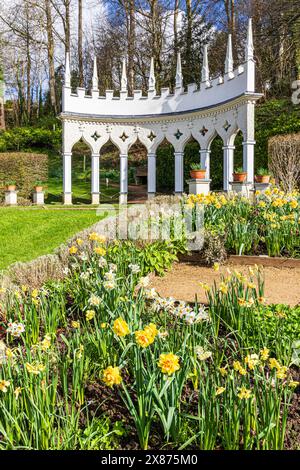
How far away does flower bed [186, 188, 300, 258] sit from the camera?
22.6ft

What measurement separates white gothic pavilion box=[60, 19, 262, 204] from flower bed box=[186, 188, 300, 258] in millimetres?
9350

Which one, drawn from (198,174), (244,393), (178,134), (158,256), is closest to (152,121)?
(178,134)

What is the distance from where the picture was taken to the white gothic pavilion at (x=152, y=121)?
17.6 metres

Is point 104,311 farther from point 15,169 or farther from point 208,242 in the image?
point 15,169

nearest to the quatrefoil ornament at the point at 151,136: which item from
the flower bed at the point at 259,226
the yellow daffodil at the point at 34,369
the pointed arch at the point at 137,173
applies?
the pointed arch at the point at 137,173

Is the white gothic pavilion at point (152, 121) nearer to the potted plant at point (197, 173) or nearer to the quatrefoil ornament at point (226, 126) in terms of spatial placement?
the quatrefoil ornament at point (226, 126)

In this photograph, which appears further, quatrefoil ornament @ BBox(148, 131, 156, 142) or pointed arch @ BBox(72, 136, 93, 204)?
pointed arch @ BBox(72, 136, 93, 204)

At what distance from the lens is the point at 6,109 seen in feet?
125

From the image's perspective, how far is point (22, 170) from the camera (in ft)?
63.0

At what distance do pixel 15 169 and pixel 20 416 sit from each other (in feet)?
59.4

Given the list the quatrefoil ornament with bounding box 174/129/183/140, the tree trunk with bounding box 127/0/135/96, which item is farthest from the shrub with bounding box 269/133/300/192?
the tree trunk with bounding box 127/0/135/96

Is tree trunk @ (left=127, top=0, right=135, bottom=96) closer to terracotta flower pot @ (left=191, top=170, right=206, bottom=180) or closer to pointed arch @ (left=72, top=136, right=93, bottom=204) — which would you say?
pointed arch @ (left=72, top=136, right=93, bottom=204)

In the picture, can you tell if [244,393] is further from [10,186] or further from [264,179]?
[10,186]

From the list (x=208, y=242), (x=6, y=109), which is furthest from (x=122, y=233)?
(x=6, y=109)
